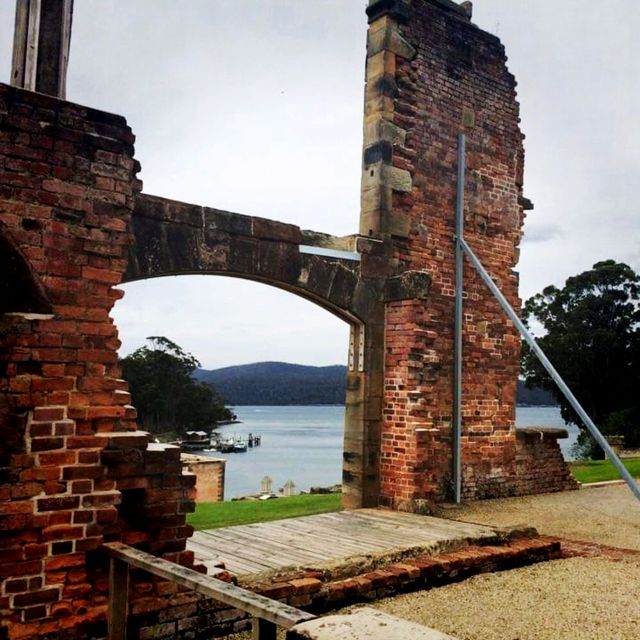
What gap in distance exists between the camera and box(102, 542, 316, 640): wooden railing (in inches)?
107

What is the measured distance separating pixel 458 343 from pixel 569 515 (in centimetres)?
264

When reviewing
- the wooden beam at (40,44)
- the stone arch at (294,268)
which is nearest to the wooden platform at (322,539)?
the stone arch at (294,268)

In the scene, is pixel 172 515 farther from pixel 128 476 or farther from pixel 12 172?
pixel 12 172

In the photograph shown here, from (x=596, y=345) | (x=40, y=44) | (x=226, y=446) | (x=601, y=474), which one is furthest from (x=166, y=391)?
(x=40, y=44)

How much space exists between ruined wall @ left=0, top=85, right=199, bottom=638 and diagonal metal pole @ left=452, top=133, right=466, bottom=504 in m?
5.51

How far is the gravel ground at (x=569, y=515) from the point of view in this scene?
302 inches

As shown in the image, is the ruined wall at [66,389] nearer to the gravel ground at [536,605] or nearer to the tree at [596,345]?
the gravel ground at [536,605]

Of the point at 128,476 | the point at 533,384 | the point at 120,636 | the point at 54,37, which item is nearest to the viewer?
the point at 120,636

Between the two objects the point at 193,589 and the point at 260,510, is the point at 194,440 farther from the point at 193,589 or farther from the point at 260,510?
the point at 193,589

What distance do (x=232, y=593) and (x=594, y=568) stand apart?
14.3 ft

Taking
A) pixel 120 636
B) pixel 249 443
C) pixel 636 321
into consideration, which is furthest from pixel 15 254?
pixel 249 443

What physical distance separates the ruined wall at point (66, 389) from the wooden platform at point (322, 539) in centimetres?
114

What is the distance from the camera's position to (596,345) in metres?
37.9

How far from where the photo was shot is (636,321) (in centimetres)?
3878
